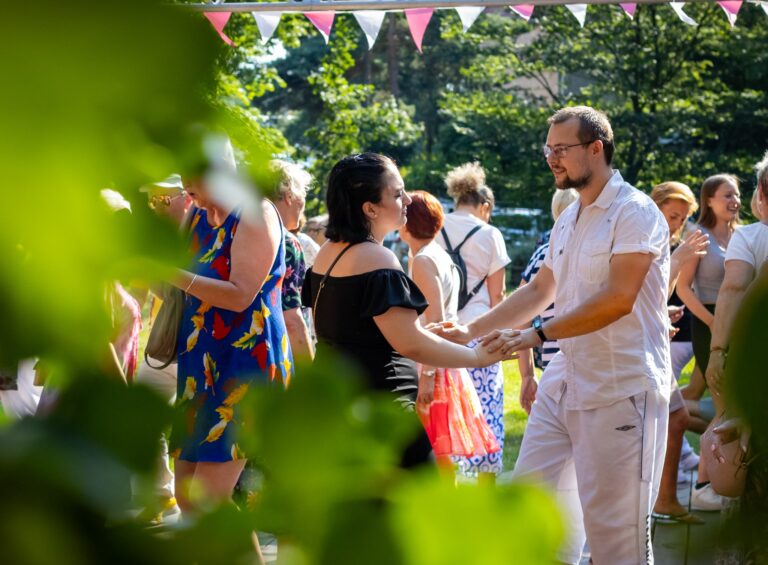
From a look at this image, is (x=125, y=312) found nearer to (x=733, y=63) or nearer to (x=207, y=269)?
(x=207, y=269)

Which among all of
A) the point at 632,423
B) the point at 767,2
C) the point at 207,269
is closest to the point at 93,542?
the point at 207,269

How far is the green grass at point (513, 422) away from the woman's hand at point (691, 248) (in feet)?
5.65

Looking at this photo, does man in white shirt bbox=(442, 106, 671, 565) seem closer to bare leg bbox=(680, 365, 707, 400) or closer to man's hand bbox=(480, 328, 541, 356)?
man's hand bbox=(480, 328, 541, 356)

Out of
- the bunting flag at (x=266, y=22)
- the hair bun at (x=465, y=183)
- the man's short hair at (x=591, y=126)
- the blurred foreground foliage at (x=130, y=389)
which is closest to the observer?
the blurred foreground foliage at (x=130, y=389)

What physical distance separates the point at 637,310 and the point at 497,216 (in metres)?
18.5

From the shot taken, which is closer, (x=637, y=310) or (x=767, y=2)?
(x=637, y=310)

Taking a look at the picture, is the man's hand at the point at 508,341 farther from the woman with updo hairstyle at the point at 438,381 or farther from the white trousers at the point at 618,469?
the woman with updo hairstyle at the point at 438,381

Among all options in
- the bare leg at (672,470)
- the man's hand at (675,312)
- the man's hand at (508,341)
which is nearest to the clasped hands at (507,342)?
the man's hand at (508,341)

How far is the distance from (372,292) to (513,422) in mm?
5040

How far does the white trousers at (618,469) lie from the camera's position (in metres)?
3.64

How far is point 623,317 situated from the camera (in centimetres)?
367

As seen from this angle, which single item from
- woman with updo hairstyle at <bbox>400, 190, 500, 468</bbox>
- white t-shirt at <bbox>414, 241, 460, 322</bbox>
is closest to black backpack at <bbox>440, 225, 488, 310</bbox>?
white t-shirt at <bbox>414, 241, 460, 322</bbox>

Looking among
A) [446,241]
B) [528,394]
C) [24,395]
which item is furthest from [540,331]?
[24,395]

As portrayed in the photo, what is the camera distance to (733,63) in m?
20.4
